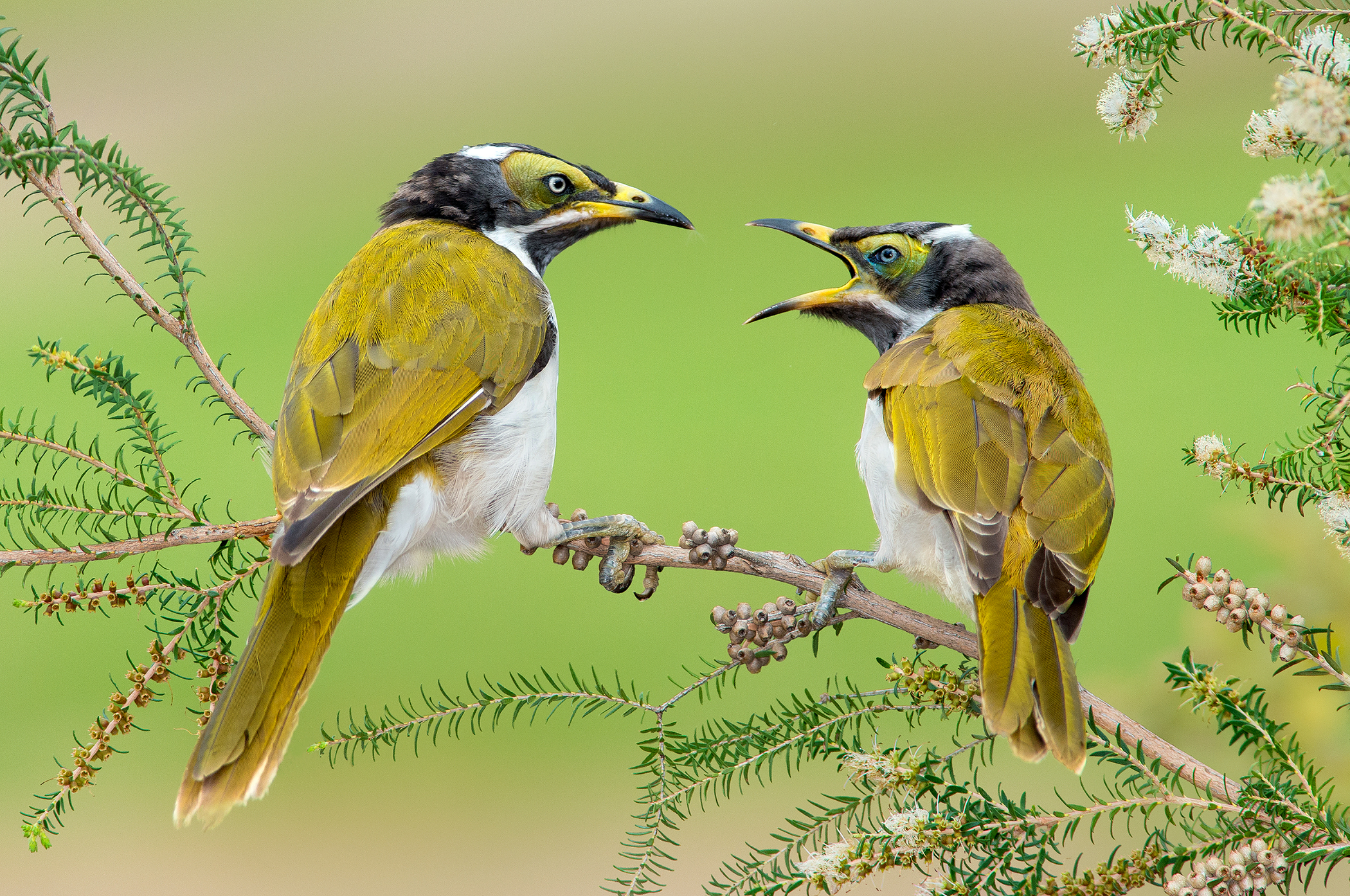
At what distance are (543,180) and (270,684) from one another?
4.64 ft

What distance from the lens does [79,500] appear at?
6.30 feet

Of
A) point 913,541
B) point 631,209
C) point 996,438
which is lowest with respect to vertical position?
point 913,541

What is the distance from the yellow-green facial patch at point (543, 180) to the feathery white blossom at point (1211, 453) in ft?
5.35

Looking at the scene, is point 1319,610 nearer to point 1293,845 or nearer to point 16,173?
point 1293,845

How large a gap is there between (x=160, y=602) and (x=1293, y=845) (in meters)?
1.80

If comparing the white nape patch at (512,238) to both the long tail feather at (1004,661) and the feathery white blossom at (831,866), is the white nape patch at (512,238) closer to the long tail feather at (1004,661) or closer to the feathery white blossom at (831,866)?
the long tail feather at (1004,661)

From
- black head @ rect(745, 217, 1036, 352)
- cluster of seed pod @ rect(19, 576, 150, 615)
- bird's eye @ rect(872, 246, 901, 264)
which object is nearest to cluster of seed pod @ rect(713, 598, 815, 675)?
cluster of seed pod @ rect(19, 576, 150, 615)

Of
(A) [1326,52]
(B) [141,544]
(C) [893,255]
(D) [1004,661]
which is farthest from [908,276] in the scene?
(B) [141,544]

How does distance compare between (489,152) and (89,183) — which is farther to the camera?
(489,152)

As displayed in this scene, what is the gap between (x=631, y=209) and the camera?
2678mm

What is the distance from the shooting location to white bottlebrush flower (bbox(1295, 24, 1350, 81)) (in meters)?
1.38

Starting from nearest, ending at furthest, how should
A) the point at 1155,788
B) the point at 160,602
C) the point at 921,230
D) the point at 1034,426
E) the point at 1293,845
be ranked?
1. the point at 1293,845
2. the point at 1155,788
3. the point at 160,602
4. the point at 1034,426
5. the point at 921,230

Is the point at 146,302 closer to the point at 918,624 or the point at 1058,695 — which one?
the point at 918,624

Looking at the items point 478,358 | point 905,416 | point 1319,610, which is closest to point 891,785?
point 905,416
